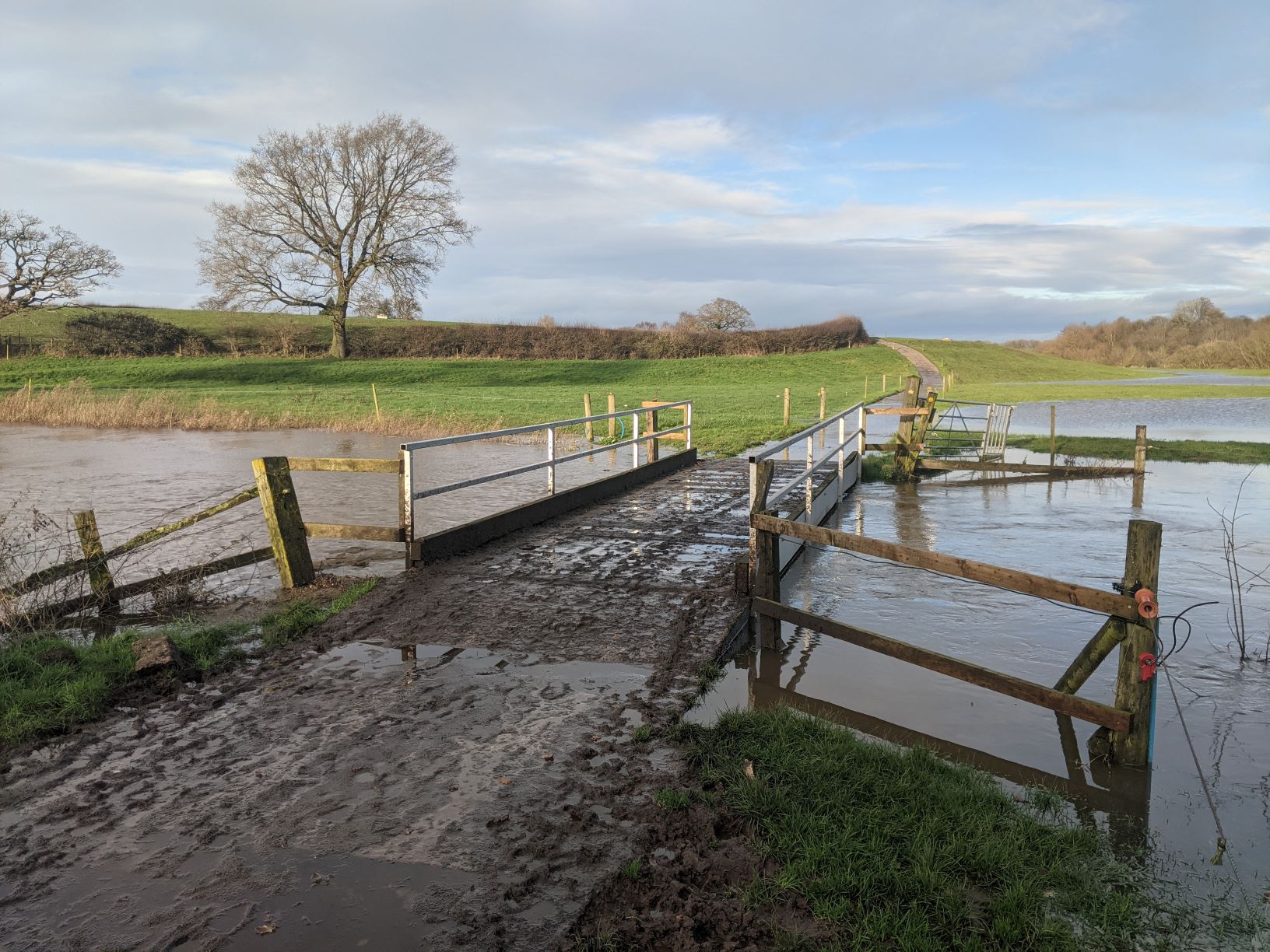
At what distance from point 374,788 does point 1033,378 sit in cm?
7243

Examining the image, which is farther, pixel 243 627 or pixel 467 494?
pixel 467 494

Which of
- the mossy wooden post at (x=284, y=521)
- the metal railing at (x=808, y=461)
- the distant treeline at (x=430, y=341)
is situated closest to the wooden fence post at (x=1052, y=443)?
the metal railing at (x=808, y=461)

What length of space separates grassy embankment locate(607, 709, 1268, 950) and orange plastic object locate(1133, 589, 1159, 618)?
3.45 ft

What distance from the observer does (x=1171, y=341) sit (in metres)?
93.5

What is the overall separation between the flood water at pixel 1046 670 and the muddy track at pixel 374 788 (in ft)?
3.25

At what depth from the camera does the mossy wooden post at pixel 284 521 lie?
764cm

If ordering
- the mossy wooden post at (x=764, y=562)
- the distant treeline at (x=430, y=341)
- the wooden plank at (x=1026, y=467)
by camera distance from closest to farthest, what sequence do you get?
the mossy wooden post at (x=764, y=562) < the wooden plank at (x=1026, y=467) < the distant treeline at (x=430, y=341)

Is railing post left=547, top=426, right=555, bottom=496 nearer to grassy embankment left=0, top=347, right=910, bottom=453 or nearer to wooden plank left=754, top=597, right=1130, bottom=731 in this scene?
wooden plank left=754, top=597, right=1130, bottom=731

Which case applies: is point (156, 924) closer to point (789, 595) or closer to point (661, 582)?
point (661, 582)

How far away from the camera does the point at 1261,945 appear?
10.7ft

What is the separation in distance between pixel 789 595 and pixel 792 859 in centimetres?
Result: 507

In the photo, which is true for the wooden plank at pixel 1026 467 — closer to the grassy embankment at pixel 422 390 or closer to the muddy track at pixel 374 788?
the grassy embankment at pixel 422 390

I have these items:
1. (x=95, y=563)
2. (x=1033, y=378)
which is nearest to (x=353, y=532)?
(x=95, y=563)

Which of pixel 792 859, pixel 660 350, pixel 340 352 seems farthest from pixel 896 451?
pixel 660 350
